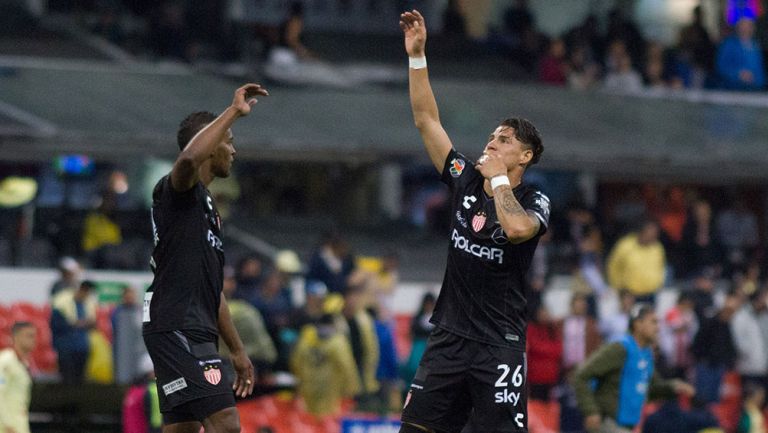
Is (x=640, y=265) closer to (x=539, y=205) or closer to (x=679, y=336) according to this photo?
(x=679, y=336)

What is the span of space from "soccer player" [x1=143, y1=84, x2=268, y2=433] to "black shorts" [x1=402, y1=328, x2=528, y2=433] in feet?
3.23

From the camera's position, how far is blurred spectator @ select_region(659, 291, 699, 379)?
18844mm

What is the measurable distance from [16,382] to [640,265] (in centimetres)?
945

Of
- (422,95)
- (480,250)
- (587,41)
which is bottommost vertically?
(480,250)

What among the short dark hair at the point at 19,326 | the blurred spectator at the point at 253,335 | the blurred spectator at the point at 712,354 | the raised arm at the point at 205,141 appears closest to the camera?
the raised arm at the point at 205,141

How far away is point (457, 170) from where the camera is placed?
8.35m

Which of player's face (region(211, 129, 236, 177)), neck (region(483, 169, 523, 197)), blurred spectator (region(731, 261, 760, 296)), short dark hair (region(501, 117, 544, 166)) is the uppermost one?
short dark hair (region(501, 117, 544, 166))

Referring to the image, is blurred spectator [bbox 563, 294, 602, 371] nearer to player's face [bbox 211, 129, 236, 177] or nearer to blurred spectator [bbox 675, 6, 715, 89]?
blurred spectator [bbox 675, 6, 715, 89]

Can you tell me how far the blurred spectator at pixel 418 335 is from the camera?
17078 mm

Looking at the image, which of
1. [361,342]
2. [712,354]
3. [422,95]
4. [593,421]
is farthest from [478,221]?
[712,354]

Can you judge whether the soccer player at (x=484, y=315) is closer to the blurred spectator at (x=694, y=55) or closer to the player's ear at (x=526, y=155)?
the player's ear at (x=526, y=155)

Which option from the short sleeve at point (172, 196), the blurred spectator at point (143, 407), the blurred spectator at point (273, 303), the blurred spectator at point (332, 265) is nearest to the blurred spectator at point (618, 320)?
the blurred spectator at point (332, 265)

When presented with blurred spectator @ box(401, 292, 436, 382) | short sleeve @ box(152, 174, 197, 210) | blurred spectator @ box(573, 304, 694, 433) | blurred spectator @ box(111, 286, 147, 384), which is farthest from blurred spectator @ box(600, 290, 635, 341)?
short sleeve @ box(152, 174, 197, 210)

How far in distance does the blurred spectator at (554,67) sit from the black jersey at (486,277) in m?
16.8
